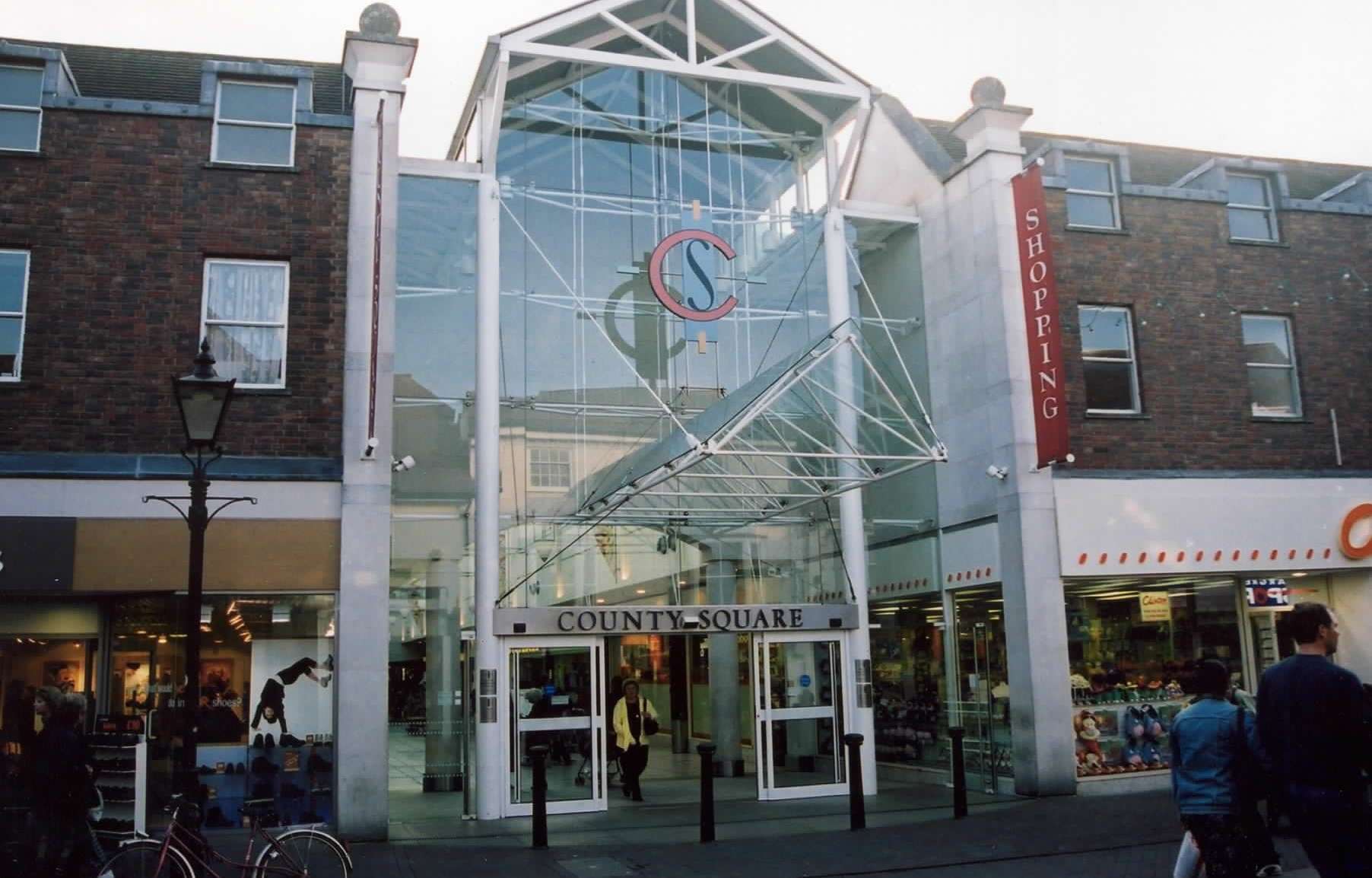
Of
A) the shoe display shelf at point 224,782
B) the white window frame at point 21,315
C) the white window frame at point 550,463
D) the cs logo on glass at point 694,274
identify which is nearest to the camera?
the shoe display shelf at point 224,782

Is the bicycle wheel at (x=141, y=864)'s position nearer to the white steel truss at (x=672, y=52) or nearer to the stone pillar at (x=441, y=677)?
the stone pillar at (x=441, y=677)

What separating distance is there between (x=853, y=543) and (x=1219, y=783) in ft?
35.0

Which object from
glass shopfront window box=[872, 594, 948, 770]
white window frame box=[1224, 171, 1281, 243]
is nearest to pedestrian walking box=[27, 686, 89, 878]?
glass shopfront window box=[872, 594, 948, 770]

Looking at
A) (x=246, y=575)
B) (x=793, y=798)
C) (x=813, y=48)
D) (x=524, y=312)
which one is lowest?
(x=793, y=798)

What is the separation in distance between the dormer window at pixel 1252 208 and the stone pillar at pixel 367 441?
12.6 metres

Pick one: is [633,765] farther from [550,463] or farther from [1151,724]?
[1151,724]

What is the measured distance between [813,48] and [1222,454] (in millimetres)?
8391

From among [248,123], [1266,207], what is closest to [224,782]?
[248,123]

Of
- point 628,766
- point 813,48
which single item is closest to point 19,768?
point 628,766

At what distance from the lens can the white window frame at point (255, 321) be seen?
14602mm

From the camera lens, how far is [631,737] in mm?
17422

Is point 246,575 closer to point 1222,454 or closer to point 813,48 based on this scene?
point 813,48

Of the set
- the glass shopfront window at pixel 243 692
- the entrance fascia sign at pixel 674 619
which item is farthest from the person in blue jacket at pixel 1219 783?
the glass shopfront window at pixel 243 692

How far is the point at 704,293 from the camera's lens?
1756 centimetres
